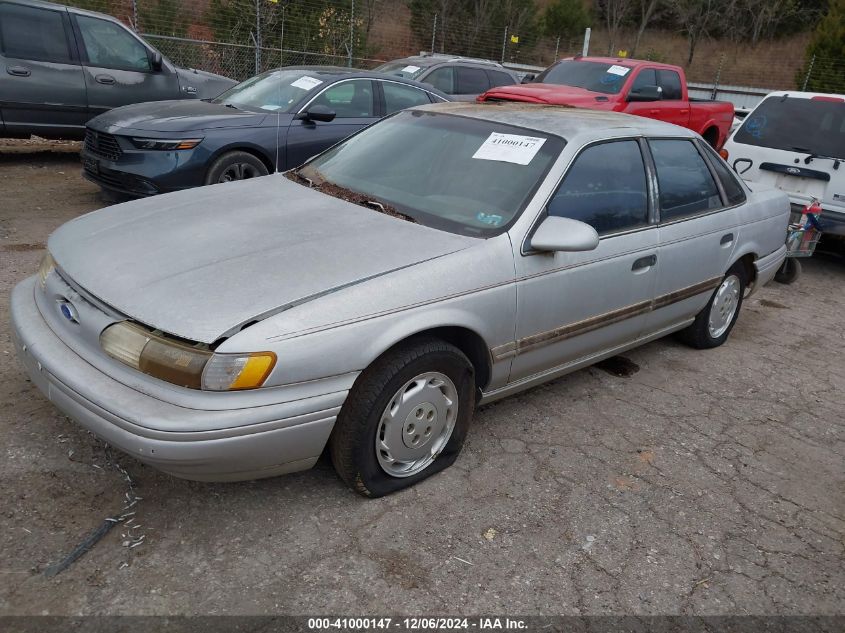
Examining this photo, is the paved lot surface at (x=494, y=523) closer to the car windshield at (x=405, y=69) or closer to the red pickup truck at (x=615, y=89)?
the red pickup truck at (x=615, y=89)

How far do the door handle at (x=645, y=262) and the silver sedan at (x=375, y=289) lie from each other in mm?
18

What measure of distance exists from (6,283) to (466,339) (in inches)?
137

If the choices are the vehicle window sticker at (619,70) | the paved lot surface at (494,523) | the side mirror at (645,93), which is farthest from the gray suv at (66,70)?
the side mirror at (645,93)

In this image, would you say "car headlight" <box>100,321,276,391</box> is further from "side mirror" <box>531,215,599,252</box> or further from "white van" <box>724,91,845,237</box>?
"white van" <box>724,91,845,237</box>

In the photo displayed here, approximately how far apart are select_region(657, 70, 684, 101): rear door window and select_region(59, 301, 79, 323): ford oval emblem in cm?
962

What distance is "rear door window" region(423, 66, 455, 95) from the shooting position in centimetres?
1052

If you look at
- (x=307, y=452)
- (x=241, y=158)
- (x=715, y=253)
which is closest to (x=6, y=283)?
(x=241, y=158)

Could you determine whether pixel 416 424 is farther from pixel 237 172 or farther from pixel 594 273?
pixel 237 172

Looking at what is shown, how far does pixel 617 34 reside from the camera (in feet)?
112

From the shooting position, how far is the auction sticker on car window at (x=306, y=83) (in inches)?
272

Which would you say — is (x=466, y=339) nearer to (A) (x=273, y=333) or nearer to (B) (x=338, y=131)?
(A) (x=273, y=333)

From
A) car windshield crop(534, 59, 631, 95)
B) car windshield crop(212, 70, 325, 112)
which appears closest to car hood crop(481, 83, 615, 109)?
car windshield crop(534, 59, 631, 95)

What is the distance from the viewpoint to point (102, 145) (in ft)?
20.6

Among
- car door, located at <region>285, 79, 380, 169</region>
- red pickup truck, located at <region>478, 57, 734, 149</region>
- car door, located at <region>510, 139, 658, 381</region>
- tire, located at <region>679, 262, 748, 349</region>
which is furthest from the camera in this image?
red pickup truck, located at <region>478, 57, 734, 149</region>
